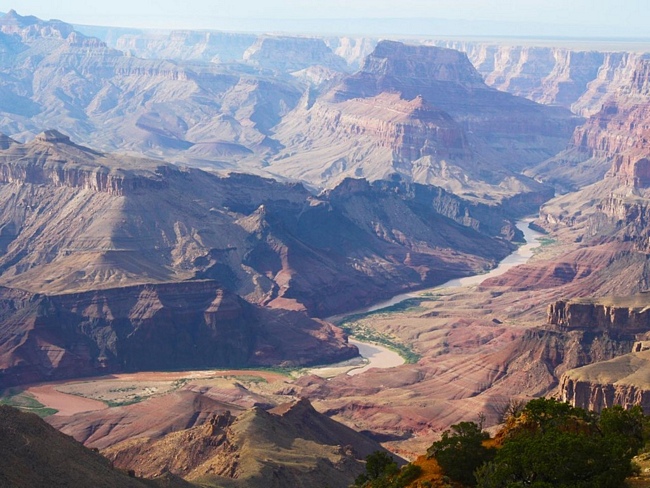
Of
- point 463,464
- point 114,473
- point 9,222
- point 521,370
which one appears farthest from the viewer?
point 9,222

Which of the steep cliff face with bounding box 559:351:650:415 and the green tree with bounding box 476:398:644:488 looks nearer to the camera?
the green tree with bounding box 476:398:644:488

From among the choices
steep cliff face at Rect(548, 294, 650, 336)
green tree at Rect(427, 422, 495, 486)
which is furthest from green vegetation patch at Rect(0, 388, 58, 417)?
green tree at Rect(427, 422, 495, 486)

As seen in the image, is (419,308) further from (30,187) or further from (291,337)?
(30,187)

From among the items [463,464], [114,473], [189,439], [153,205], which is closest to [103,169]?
[153,205]

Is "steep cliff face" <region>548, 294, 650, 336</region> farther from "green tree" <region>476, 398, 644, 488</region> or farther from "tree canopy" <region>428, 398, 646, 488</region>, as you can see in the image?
"green tree" <region>476, 398, 644, 488</region>

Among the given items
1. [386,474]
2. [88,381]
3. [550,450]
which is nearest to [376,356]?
[88,381]

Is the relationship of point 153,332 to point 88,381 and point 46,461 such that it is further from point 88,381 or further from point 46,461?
point 46,461
